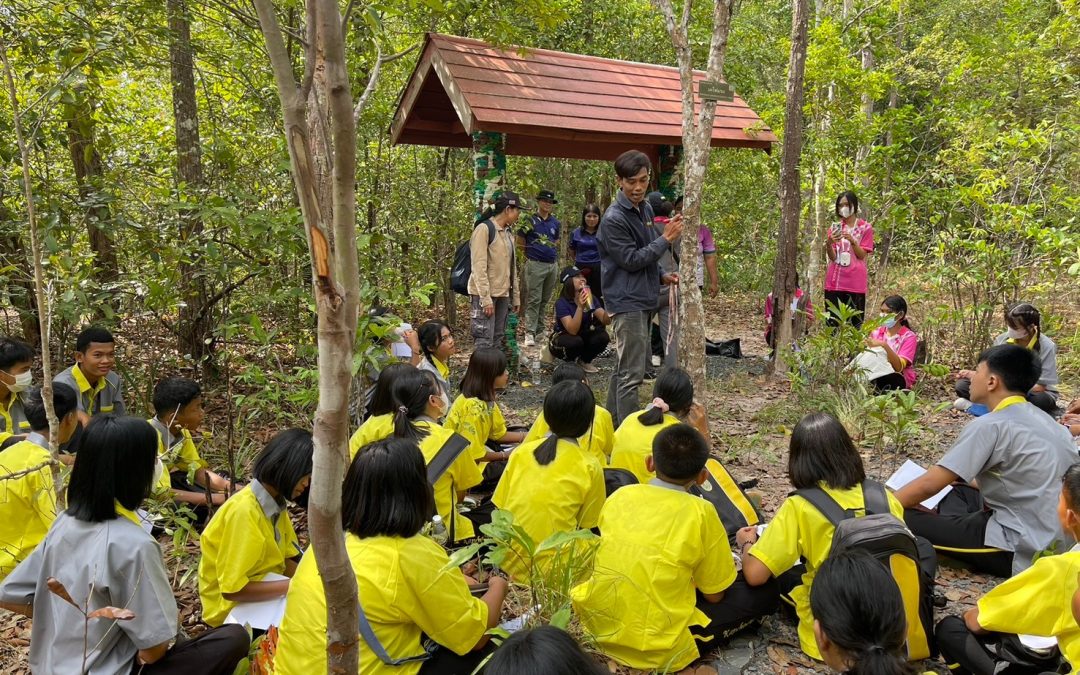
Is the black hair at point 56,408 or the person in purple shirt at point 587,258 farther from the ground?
the person in purple shirt at point 587,258

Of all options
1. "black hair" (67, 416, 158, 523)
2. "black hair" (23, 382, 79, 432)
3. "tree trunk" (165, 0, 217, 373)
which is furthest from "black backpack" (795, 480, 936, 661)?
"tree trunk" (165, 0, 217, 373)

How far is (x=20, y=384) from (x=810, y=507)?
489 cm

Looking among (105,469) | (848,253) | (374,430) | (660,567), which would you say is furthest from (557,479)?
(848,253)

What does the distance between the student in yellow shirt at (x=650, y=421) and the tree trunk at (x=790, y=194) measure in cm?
337

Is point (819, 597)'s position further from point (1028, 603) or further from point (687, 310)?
point (687, 310)

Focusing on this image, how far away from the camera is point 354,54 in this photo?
793cm

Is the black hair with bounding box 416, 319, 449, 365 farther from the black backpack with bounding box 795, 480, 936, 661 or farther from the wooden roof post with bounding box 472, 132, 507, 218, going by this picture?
the black backpack with bounding box 795, 480, 936, 661

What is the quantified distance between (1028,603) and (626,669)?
5.14ft

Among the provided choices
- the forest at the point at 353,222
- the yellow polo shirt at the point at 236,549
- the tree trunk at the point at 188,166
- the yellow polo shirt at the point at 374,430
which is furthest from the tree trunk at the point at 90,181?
the yellow polo shirt at the point at 236,549

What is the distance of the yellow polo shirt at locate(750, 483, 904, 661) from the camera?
3.10 meters

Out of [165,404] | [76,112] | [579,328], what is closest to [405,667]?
[165,404]

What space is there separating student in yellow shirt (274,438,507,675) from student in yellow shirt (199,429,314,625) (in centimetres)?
54

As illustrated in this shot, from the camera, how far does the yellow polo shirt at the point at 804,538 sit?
310 centimetres

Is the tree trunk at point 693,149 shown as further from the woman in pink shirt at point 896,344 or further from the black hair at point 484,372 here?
the woman in pink shirt at point 896,344
